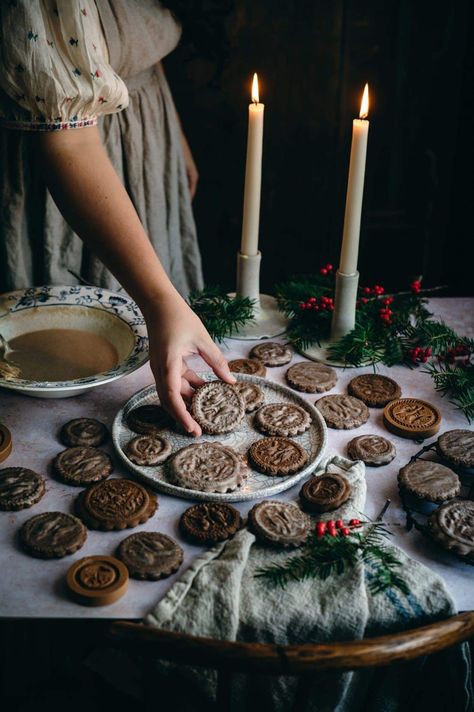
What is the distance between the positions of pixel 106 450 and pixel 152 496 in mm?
157

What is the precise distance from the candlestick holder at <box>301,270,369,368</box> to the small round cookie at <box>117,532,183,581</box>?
62 centimetres

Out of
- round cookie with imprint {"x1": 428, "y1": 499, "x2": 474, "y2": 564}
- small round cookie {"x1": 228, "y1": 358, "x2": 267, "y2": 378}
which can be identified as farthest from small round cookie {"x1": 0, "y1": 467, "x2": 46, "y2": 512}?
round cookie with imprint {"x1": 428, "y1": 499, "x2": 474, "y2": 564}

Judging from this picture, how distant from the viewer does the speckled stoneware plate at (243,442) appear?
110cm

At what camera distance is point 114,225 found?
1.31m

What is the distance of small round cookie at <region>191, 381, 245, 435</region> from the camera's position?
1.23 meters

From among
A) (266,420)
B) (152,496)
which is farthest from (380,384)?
(152,496)

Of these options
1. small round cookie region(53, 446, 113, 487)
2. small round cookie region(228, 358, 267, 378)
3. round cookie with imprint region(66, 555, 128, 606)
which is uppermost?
small round cookie region(228, 358, 267, 378)

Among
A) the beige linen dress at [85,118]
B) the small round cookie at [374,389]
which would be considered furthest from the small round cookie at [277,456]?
the beige linen dress at [85,118]

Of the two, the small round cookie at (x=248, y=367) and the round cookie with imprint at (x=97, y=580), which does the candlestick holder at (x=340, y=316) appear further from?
the round cookie with imprint at (x=97, y=580)

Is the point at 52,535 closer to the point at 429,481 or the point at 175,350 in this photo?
the point at 175,350

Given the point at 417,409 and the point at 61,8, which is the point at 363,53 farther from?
the point at 417,409

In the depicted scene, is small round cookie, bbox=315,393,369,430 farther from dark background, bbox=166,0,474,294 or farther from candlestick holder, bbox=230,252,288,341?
dark background, bbox=166,0,474,294

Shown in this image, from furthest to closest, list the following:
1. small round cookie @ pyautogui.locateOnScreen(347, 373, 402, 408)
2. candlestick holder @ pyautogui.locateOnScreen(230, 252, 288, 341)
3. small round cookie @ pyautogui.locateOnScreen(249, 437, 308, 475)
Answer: candlestick holder @ pyautogui.locateOnScreen(230, 252, 288, 341)
small round cookie @ pyautogui.locateOnScreen(347, 373, 402, 408)
small round cookie @ pyautogui.locateOnScreen(249, 437, 308, 475)

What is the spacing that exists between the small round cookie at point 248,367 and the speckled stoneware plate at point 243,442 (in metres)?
0.05
